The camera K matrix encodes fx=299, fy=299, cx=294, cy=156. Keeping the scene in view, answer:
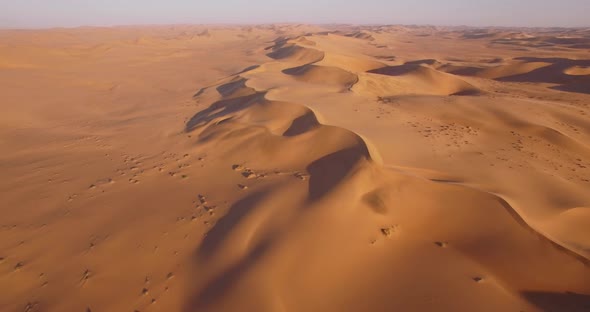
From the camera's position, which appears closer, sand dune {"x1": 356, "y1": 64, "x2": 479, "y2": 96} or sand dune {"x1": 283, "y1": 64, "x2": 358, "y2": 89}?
sand dune {"x1": 356, "y1": 64, "x2": 479, "y2": 96}

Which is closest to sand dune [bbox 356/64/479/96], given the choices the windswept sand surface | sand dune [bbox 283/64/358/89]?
sand dune [bbox 283/64/358/89]

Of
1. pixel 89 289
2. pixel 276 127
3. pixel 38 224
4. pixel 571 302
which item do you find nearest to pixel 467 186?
A: pixel 571 302

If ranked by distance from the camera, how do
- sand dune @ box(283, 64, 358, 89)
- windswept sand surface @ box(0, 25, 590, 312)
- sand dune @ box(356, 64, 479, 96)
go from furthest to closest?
1. sand dune @ box(283, 64, 358, 89)
2. sand dune @ box(356, 64, 479, 96)
3. windswept sand surface @ box(0, 25, 590, 312)

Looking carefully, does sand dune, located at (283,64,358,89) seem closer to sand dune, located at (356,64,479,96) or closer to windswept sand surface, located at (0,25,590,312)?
sand dune, located at (356,64,479,96)

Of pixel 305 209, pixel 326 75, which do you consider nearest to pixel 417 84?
pixel 326 75

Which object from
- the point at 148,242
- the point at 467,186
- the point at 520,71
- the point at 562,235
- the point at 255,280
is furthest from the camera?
the point at 520,71

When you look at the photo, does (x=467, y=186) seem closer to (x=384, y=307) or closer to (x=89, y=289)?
(x=384, y=307)

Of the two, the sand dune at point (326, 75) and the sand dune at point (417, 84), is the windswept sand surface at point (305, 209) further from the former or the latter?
the sand dune at point (326, 75)

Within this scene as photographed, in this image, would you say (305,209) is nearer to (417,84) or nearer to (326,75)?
(326,75)
